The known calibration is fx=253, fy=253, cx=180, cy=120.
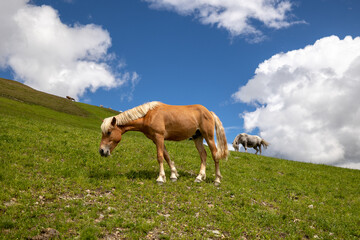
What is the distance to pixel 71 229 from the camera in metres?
7.59

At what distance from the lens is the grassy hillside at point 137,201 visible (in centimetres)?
796

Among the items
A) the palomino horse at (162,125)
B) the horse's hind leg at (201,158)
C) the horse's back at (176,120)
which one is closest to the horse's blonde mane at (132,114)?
the palomino horse at (162,125)

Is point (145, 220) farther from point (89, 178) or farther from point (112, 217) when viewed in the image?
point (89, 178)

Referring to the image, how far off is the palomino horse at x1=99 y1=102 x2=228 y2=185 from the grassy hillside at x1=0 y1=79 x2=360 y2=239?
1489 mm

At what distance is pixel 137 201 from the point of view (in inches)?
386

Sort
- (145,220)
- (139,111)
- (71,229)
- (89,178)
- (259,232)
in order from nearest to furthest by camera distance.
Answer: (71,229) → (145,220) → (259,232) → (89,178) → (139,111)

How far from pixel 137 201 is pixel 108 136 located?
11.9 feet

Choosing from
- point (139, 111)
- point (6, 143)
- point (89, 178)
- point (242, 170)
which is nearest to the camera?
point (89, 178)

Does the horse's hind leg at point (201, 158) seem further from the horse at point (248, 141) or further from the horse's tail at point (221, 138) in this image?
the horse at point (248, 141)

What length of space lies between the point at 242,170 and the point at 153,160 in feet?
21.6

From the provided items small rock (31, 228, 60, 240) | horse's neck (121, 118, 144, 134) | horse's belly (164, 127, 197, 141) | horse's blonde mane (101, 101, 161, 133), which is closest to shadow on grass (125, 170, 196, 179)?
horse's belly (164, 127, 197, 141)

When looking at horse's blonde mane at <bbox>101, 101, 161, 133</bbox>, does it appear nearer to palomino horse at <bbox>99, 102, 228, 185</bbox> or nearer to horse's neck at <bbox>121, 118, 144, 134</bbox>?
palomino horse at <bbox>99, 102, 228, 185</bbox>

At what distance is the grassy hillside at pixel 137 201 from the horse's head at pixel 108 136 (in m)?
1.34

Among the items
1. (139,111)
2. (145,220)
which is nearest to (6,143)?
(139,111)
